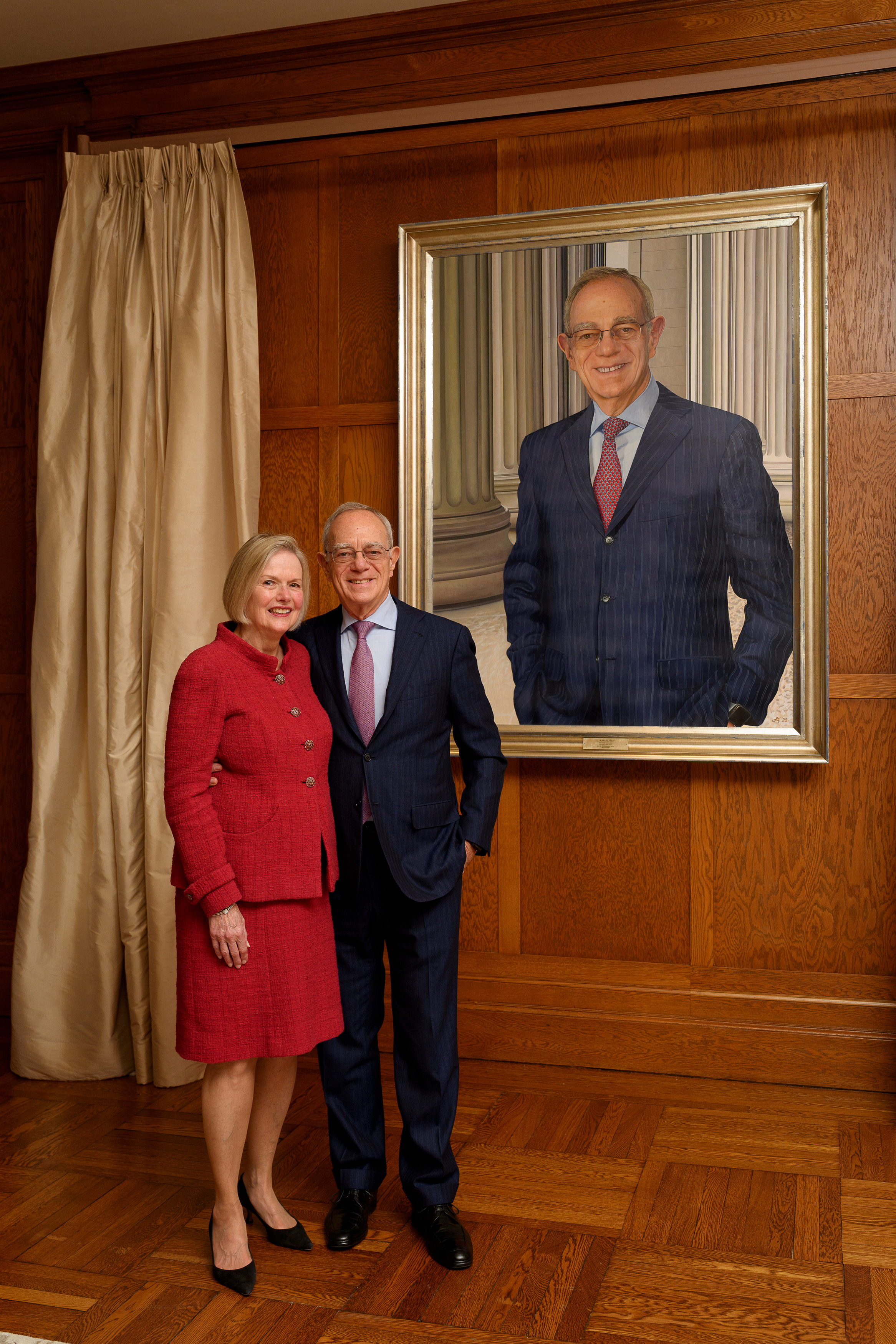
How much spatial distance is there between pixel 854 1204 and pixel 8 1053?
2.61 metres

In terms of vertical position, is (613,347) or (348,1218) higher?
(613,347)

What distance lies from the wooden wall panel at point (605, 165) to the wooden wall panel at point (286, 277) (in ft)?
2.35

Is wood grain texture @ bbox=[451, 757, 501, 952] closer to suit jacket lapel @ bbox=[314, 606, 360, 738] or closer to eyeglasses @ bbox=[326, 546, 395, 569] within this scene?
suit jacket lapel @ bbox=[314, 606, 360, 738]

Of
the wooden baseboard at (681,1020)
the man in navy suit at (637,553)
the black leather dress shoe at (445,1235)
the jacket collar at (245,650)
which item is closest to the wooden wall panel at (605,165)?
the man in navy suit at (637,553)

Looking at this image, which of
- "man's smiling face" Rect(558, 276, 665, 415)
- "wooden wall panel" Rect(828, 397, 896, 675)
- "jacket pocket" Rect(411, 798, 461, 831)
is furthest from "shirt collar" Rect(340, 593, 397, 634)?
"wooden wall panel" Rect(828, 397, 896, 675)

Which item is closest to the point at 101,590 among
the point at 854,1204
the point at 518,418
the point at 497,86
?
the point at 518,418

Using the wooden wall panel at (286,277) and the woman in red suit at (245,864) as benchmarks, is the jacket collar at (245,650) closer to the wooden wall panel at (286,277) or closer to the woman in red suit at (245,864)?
the woman in red suit at (245,864)

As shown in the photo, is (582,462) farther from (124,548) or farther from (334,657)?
(124,548)

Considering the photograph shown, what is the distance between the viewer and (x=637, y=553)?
334cm

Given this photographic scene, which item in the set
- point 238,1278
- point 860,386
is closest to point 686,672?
point 860,386

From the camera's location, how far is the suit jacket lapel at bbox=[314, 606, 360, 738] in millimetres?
2443

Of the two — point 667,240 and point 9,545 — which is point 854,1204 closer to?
point 667,240

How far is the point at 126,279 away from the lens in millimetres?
3582

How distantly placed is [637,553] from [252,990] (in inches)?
69.2
